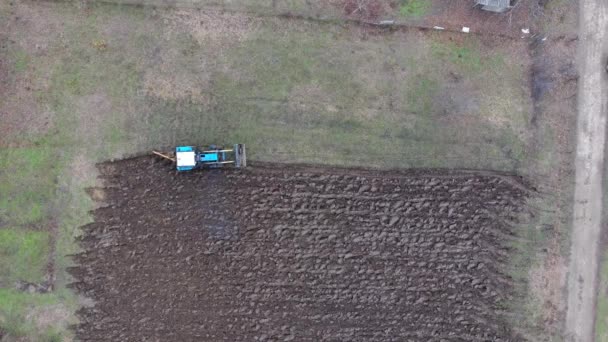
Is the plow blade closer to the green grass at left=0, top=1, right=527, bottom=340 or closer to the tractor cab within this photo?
the tractor cab

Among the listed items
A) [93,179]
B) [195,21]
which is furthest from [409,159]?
[93,179]

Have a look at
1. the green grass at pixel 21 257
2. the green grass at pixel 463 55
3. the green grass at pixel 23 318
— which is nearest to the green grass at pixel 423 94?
the green grass at pixel 463 55

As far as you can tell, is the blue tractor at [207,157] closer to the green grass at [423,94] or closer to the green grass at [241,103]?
the green grass at [241,103]

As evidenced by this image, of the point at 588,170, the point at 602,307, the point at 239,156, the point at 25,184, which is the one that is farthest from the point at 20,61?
the point at 602,307

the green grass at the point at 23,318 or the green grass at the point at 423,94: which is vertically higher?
the green grass at the point at 423,94

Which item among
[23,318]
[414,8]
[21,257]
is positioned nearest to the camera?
[23,318]

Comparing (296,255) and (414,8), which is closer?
(296,255)

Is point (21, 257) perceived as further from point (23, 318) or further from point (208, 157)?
point (208, 157)
